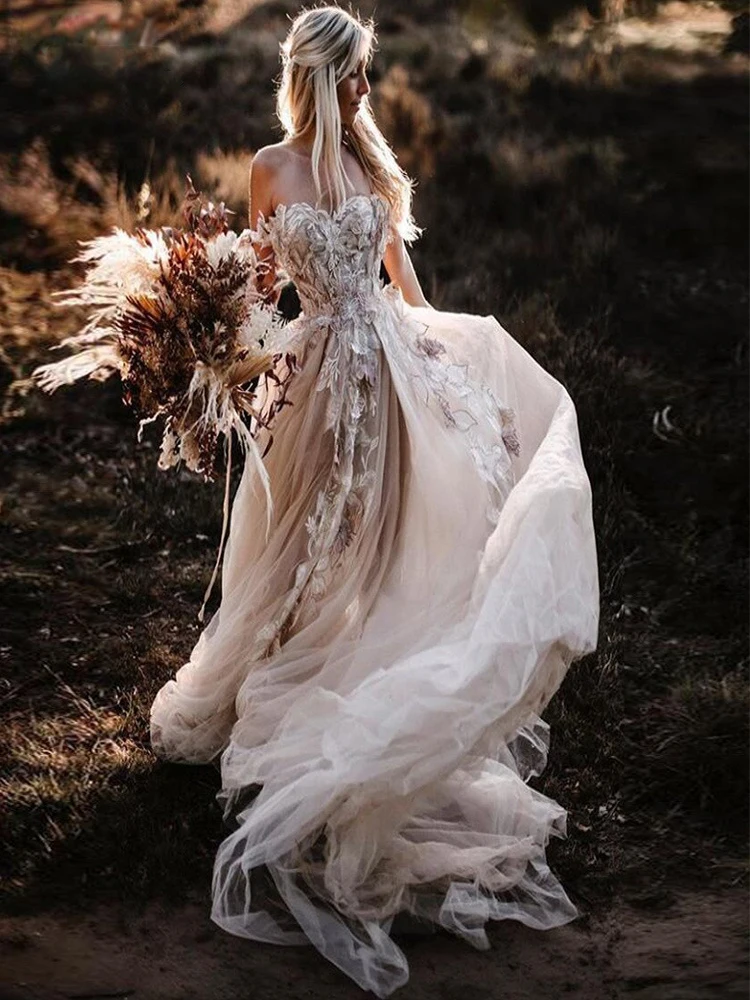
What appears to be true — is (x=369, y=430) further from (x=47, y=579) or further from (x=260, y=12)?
(x=260, y=12)

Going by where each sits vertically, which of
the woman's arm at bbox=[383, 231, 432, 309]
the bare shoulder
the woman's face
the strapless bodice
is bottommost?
the woman's arm at bbox=[383, 231, 432, 309]

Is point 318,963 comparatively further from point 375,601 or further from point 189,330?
point 189,330

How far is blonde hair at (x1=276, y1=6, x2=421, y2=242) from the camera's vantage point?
3.87 m

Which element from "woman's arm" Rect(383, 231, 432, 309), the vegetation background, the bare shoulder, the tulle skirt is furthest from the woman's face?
the vegetation background

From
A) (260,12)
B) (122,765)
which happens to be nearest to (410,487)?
(122,765)

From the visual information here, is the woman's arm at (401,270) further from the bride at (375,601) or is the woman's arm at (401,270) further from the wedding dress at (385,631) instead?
the wedding dress at (385,631)

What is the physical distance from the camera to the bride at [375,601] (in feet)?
11.2

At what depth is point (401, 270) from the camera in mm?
4340

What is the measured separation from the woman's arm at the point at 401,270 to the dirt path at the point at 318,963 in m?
2.07

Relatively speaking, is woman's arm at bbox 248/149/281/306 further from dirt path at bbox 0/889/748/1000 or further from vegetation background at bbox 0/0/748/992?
dirt path at bbox 0/889/748/1000

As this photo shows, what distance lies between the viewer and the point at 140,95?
11.6 metres

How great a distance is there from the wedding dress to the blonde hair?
0.16 m

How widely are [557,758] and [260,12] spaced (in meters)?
12.2

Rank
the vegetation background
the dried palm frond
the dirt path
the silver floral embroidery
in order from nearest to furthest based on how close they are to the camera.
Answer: the dirt path, the dried palm frond, the silver floral embroidery, the vegetation background
